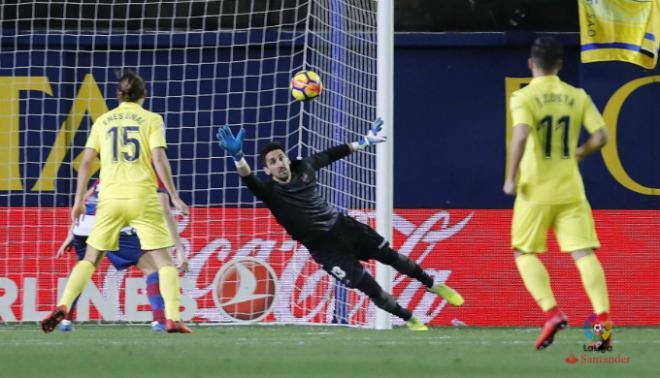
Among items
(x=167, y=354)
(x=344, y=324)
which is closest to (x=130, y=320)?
(x=344, y=324)

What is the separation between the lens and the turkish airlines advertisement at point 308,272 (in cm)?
1276

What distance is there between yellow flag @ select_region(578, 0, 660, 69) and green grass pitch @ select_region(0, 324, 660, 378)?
347cm

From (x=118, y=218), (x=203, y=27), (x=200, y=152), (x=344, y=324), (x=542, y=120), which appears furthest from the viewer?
(x=200, y=152)

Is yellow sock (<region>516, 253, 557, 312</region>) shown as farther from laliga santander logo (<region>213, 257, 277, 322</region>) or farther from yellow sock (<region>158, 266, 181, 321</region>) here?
laliga santander logo (<region>213, 257, 277, 322</region>)

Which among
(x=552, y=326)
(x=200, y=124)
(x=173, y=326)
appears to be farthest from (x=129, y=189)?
(x=200, y=124)

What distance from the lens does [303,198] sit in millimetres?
11266

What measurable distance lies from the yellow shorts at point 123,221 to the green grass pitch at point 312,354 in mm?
693

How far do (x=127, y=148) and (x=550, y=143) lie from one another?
3.10 metres

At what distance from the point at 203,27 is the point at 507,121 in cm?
376

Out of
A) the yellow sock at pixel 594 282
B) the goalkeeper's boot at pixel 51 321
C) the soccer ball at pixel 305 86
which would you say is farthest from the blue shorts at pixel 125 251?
the yellow sock at pixel 594 282

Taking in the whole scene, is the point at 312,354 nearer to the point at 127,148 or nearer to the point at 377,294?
the point at 127,148

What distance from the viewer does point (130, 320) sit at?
12.7 metres

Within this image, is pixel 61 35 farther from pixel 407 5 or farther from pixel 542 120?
pixel 542 120

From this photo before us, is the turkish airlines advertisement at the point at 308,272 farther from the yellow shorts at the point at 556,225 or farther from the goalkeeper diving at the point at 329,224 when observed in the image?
the yellow shorts at the point at 556,225
